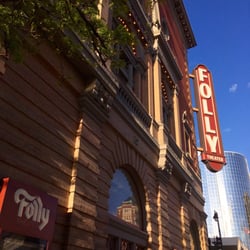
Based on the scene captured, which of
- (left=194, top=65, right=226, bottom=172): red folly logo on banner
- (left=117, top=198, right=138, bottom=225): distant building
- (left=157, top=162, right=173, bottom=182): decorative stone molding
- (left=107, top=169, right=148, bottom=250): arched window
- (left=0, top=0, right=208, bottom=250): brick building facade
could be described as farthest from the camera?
(left=194, top=65, right=226, bottom=172): red folly logo on banner

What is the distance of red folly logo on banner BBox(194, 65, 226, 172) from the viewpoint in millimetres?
22244

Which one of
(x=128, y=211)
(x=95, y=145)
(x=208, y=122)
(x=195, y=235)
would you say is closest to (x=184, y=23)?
(x=208, y=122)

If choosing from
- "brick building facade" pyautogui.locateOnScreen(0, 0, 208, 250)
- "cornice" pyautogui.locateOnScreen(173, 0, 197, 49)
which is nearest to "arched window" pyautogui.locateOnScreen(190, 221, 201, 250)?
"brick building facade" pyautogui.locateOnScreen(0, 0, 208, 250)

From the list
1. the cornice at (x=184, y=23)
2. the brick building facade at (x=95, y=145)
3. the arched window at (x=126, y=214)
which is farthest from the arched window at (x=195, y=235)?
→ the cornice at (x=184, y=23)

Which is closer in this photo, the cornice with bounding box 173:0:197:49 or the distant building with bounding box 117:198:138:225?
the distant building with bounding box 117:198:138:225

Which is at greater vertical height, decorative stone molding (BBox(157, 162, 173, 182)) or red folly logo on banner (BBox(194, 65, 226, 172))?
red folly logo on banner (BBox(194, 65, 226, 172))

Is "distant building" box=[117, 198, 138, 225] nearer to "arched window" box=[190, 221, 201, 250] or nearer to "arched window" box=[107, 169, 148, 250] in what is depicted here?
"arched window" box=[107, 169, 148, 250]

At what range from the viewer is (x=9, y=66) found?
6910 mm

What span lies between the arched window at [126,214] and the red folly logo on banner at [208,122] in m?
10.7

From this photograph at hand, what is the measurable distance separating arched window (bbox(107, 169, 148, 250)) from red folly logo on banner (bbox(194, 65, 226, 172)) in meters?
10.7

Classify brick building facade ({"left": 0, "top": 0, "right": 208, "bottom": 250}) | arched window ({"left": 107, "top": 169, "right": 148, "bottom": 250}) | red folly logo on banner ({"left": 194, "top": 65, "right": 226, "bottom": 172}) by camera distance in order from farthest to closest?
1. red folly logo on banner ({"left": 194, "top": 65, "right": 226, "bottom": 172})
2. arched window ({"left": 107, "top": 169, "right": 148, "bottom": 250})
3. brick building facade ({"left": 0, "top": 0, "right": 208, "bottom": 250})

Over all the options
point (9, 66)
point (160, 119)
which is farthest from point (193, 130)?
point (9, 66)

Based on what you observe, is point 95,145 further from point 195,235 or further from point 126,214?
point 195,235

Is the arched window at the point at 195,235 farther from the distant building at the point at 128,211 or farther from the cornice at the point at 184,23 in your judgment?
the cornice at the point at 184,23
